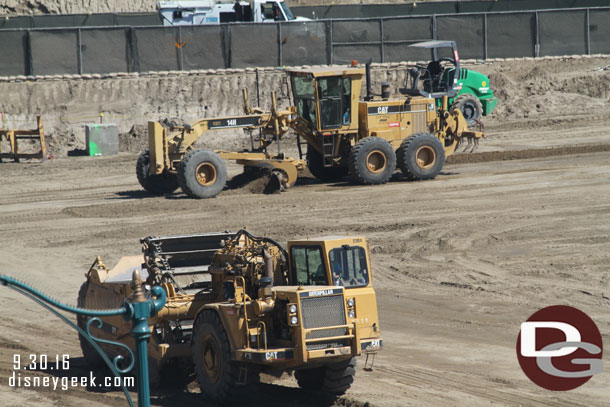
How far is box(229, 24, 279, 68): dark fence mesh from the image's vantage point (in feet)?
108

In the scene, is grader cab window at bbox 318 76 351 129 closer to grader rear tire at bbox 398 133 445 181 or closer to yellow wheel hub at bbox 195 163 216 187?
grader rear tire at bbox 398 133 445 181

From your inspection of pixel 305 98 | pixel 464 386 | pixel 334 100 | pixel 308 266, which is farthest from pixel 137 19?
pixel 464 386

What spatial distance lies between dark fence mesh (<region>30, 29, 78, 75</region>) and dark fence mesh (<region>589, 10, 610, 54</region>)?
18685 mm

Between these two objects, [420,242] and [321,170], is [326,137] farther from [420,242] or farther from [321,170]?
[420,242]

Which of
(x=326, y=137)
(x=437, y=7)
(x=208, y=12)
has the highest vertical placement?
(x=437, y=7)

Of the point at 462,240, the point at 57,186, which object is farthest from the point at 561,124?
the point at 57,186

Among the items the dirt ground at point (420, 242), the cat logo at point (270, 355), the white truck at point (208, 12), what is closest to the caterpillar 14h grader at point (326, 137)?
the dirt ground at point (420, 242)

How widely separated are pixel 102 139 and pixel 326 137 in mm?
9600

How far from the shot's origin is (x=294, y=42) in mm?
33500

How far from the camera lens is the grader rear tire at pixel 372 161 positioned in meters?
22.5

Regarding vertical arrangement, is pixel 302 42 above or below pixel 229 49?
above

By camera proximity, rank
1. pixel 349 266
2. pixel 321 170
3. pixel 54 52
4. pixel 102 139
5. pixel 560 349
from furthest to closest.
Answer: pixel 54 52
pixel 102 139
pixel 321 170
pixel 560 349
pixel 349 266

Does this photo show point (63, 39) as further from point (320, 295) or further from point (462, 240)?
point (320, 295)

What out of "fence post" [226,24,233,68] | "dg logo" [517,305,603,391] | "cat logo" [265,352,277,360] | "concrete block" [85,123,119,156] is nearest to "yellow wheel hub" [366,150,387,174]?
"dg logo" [517,305,603,391]
